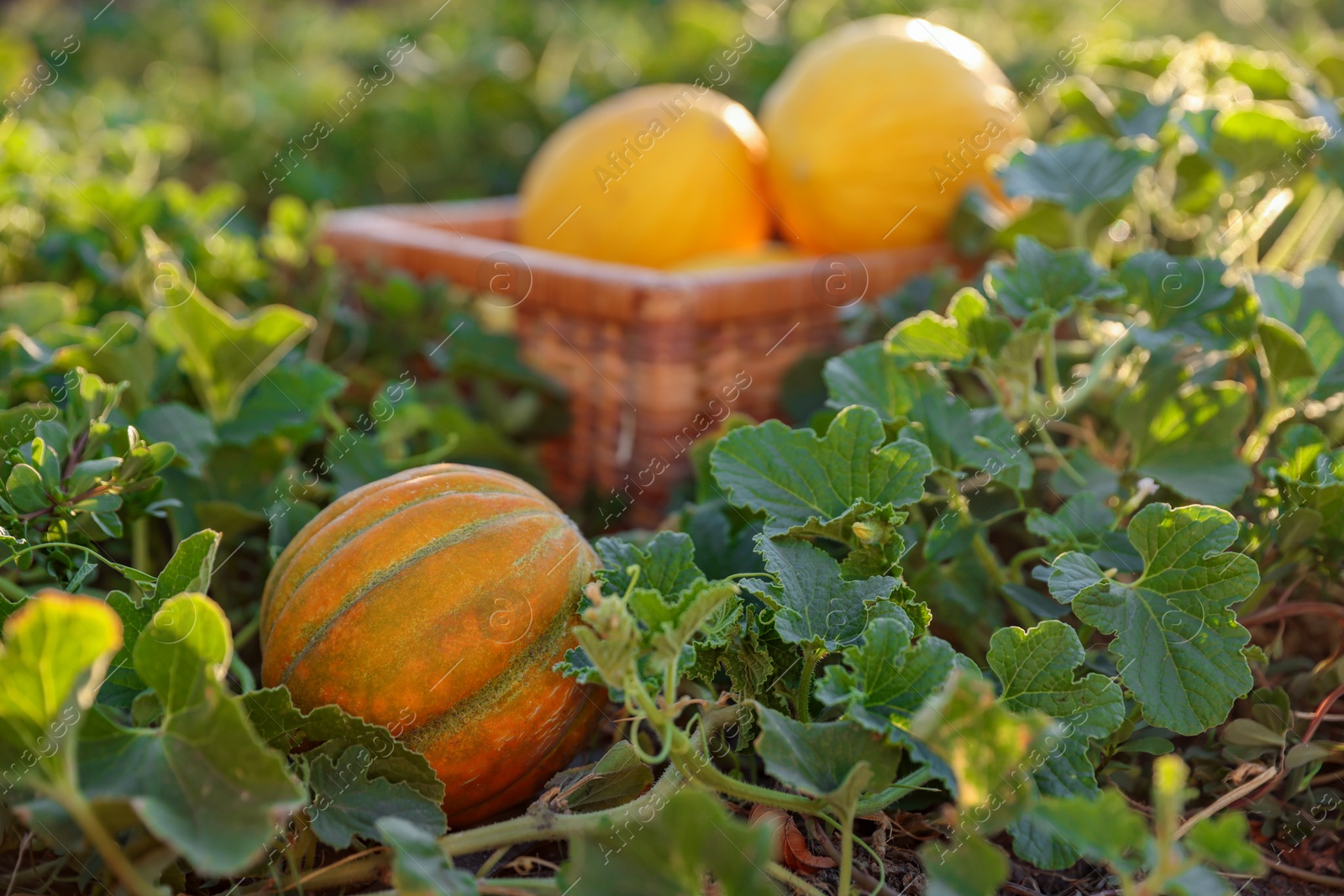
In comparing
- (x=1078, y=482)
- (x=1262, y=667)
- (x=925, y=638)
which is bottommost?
(x=1262, y=667)

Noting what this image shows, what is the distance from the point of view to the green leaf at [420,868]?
0.78 metres

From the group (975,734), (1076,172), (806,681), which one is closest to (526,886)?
(806,681)

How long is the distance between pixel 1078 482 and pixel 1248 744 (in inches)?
12.7

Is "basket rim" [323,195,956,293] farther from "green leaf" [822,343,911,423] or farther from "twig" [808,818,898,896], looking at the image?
"twig" [808,818,898,896]

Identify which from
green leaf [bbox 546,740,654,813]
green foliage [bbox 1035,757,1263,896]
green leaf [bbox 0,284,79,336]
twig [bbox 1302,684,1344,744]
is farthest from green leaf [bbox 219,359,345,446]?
twig [bbox 1302,684,1344,744]

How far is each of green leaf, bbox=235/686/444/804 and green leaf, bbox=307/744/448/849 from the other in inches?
0.4

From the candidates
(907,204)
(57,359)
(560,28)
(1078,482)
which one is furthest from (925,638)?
(560,28)

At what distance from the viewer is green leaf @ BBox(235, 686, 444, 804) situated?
3.20ft

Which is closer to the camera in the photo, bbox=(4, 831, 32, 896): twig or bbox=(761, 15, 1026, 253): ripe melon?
bbox=(4, 831, 32, 896): twig

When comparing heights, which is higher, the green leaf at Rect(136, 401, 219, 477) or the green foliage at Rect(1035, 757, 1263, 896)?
the green leaf at Rect(136, 401, 219, 477)

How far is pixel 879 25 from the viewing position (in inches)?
87.0

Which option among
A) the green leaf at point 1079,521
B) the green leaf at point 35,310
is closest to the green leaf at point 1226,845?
the green leaf at point 1079,521

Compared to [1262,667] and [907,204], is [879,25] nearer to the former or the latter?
[907,204]

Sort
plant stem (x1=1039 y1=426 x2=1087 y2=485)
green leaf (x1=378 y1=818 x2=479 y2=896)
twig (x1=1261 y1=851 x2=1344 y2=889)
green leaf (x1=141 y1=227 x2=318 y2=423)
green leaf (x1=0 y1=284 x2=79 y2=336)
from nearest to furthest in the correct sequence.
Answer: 1. green leaf (x1=378 y1=818 x2=479 y2=896)
2. twig (x1=1261 y1=851 x2=1344 y2=889)
3. plant stem (x1=1039 y1=426 x2=1087 y2=485)
4. green leaf (x1=141 y1=227 x2=318 y2=423)
5. green leaf (x1=0 y1=284 x2=79 y2=336)
